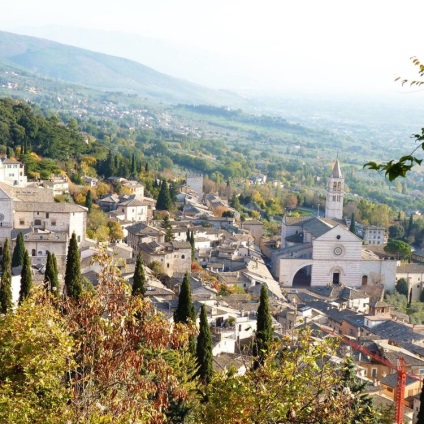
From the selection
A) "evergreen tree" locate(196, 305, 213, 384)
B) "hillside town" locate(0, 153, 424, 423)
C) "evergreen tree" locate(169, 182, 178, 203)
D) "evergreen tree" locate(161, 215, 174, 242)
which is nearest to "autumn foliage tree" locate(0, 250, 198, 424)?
"evergreen tree" locate(196, 305, 213, 384)

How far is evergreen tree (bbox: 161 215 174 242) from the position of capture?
34.1 metres

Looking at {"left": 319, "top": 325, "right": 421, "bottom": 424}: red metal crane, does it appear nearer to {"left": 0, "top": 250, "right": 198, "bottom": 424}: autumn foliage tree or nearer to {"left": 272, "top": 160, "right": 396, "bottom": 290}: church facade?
{"left": 272, "top": 160, "right": 396, "bottom": 290}: church facade

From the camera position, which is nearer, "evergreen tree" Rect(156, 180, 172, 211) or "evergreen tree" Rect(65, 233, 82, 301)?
"evergreen tree" Rect(65, 233, 82, 301)

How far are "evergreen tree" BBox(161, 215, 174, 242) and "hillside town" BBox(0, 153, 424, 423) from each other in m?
0.05

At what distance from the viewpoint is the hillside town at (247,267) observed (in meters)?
24.4

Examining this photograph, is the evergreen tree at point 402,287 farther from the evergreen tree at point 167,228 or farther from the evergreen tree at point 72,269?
the evergreen tree at point 72,269

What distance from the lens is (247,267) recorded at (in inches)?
1382

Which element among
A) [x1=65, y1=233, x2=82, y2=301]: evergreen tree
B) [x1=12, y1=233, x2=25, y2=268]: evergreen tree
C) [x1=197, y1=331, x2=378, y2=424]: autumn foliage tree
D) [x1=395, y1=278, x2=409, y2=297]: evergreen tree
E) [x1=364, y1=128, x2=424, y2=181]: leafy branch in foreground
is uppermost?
[x1=364, y1=128, x2=424, y2=181]: leafy branch in foreground

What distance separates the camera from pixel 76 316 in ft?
30.9

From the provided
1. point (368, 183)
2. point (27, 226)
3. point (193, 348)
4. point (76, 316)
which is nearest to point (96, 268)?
point (27, 226)

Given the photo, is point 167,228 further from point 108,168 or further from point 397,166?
point 397,166

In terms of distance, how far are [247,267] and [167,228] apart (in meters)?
3.62

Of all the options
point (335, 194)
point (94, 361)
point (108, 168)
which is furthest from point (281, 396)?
point (108, 168)

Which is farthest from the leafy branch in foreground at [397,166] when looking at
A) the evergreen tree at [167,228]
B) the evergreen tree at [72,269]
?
the evergreen tree at [167,228]
